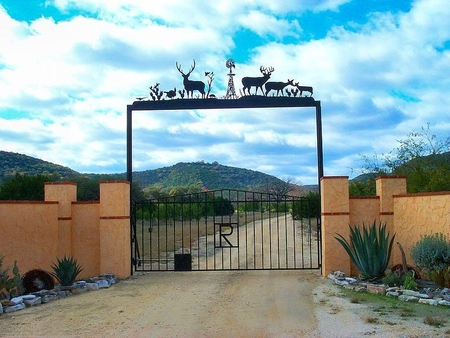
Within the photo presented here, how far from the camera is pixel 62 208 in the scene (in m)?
13.9

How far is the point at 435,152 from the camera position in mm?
22562

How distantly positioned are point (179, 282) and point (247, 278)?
1727mm

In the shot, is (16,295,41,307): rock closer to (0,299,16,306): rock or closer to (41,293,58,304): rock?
(41,293,58,304): rock

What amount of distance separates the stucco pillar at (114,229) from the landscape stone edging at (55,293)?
383 mm

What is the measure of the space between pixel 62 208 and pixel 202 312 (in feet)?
19.9

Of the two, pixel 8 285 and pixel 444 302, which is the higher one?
pixel 8 285

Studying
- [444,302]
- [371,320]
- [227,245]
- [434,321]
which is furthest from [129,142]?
[227,245]

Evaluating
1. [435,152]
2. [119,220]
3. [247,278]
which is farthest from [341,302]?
[435,152]

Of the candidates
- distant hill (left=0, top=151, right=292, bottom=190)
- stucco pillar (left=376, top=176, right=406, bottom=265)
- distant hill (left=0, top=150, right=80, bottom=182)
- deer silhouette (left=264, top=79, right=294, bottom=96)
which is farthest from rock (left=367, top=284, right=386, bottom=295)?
distant hill (left=0, top=151, right=292, bottom=190)

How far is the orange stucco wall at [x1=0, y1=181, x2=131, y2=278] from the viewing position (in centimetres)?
1298

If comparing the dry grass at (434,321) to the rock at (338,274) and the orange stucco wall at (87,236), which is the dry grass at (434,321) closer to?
the rock at (338,274)

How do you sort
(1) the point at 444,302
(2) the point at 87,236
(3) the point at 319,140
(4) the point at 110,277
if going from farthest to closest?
(2) the point at 87,236 → (3) the point at 319,140 → (4) the point at 110,277 → (1) the point at 444,302

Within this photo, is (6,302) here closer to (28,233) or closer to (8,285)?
(8,285)

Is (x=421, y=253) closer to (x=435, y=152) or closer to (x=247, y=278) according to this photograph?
(x=247, y=278)
